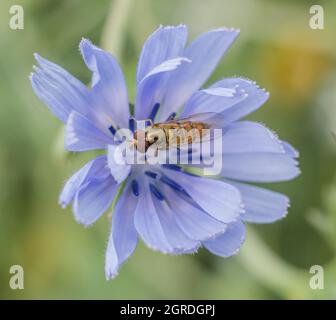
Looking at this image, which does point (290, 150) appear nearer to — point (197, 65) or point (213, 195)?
point (213, 195)

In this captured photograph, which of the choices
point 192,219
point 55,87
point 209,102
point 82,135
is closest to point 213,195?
point 192,219

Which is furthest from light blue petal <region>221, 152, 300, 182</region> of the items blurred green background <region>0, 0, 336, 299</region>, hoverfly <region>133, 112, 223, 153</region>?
blurred green background <region>0, 0, 336, 299</region>

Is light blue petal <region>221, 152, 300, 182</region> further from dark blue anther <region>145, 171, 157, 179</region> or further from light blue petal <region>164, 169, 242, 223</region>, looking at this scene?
dark blue anther <region>145, 171, 157, 179</region>

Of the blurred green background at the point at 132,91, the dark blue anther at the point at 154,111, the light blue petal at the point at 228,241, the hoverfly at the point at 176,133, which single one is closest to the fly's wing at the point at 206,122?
the hoverfly at the point at 176,133

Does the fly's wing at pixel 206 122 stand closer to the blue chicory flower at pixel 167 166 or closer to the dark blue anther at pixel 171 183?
the blue chicory flower at pixel 167 166

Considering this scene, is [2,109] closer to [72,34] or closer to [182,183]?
[72,34]
